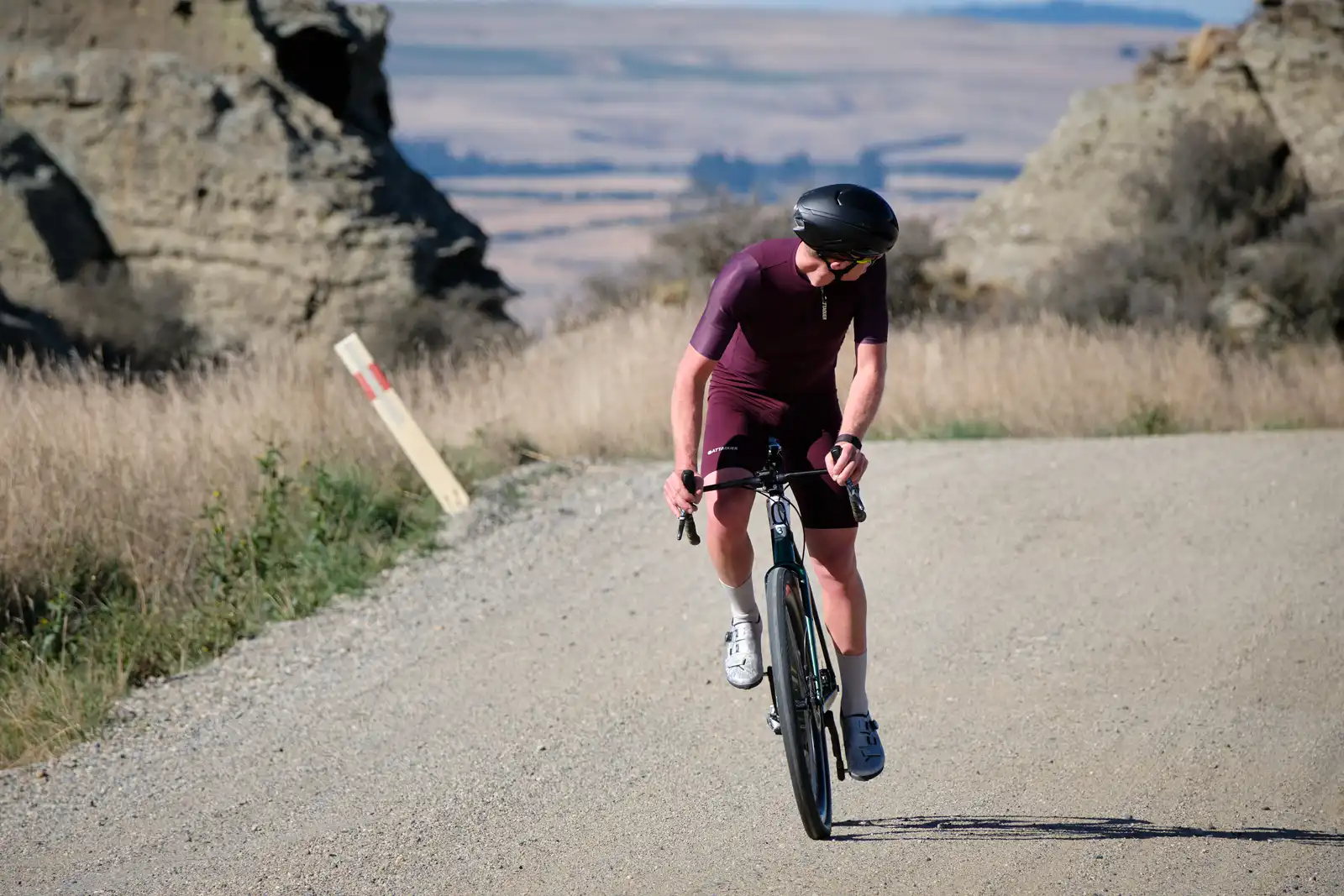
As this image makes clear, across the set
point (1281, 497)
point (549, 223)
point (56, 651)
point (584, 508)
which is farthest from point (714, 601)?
point (549, 223)

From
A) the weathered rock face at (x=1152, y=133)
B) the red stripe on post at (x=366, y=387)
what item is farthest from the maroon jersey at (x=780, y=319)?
the weathered rock face at (x=1152, y=133)

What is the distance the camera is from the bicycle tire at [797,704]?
4859 millimetres

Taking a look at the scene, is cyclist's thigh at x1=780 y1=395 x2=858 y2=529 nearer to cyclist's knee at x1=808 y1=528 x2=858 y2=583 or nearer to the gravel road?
cyclist's knee at x1=808 y1=528 x2=858 y2=583

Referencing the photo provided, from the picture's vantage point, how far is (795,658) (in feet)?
16.4

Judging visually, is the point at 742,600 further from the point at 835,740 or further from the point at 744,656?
the point at 835,740

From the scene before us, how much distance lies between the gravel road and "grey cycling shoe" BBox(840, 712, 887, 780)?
11.3 inches

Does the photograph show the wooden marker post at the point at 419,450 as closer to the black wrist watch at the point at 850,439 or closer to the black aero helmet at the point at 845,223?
the black wrist watch at the point at 850,439

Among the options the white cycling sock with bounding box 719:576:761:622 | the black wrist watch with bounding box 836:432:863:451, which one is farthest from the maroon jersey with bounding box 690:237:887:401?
the white cycling sock with bounding box 719:576:761:622

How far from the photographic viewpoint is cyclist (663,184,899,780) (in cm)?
487

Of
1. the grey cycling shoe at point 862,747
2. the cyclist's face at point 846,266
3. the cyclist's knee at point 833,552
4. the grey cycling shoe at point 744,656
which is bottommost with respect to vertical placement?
the grey cycling shoe at point 862,747

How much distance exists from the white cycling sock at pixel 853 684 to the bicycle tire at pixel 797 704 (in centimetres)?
21

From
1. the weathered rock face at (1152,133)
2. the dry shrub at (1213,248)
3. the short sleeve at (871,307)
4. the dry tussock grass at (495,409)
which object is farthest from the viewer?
the weathered rock face at (1152,133)

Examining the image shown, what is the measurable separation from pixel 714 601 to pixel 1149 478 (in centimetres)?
351

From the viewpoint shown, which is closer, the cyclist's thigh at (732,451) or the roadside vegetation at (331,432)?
the cyclist's thigh at (732,451)
